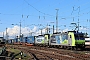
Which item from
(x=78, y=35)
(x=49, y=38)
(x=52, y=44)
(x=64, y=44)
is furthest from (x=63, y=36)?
(x=49, y=38)

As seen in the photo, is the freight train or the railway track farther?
the freight train

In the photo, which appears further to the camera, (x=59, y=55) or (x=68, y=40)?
(x=68, y=40)

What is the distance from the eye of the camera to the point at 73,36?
4509 cm

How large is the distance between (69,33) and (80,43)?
2706 millimetres

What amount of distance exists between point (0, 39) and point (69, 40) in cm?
3094

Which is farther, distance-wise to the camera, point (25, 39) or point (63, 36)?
point (25, 39)

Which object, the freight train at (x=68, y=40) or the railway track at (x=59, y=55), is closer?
the railway track at (x=59, y=55)

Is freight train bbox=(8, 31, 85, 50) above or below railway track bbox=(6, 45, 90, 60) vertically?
above

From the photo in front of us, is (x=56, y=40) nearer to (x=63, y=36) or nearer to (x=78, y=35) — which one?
(x=63, y=36)

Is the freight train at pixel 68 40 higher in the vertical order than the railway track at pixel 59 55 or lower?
higher

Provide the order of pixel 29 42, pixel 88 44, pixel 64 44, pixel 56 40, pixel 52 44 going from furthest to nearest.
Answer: pixel 29 42, pixel 88 44, pixel 52 44, pixel 56 40, pixel 64 44

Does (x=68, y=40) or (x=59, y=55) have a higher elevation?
(x=68, y=40)

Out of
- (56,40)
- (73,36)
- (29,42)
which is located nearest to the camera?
(73,36)

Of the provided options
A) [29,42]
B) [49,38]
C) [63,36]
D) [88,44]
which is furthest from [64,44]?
[29,42]
